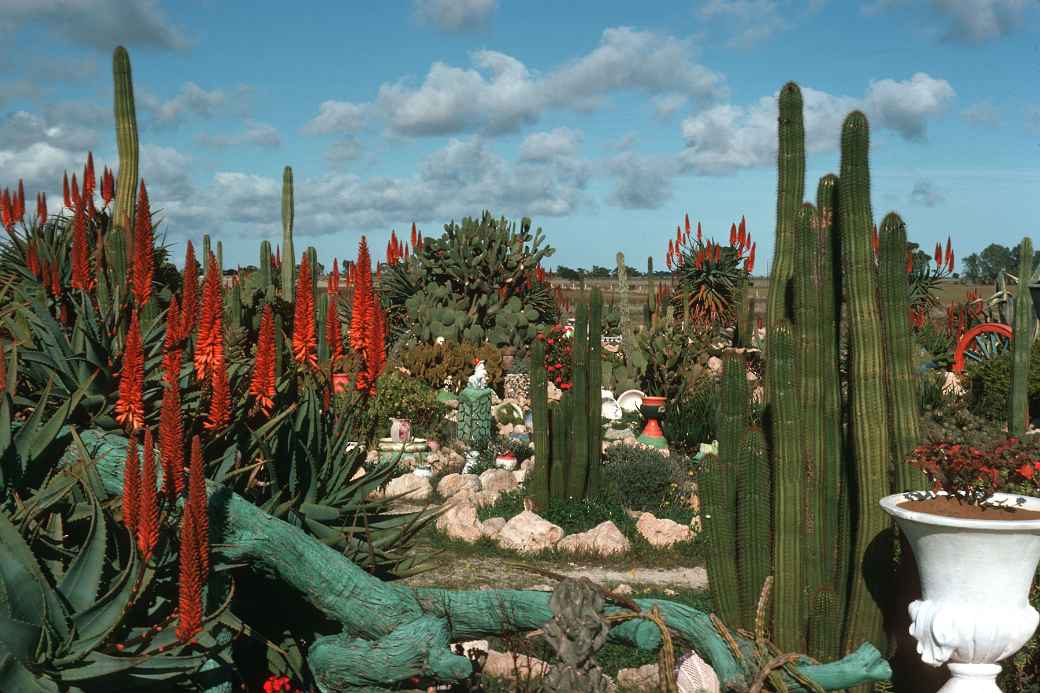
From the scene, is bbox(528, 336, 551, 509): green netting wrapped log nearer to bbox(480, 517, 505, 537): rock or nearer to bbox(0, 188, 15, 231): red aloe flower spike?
bbox(480, 517, 505, 537): rock

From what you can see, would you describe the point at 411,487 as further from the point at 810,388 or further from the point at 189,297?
the point at 189,297

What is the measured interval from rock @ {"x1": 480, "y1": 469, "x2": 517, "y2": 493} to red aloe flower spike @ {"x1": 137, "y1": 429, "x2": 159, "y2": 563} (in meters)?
8.04

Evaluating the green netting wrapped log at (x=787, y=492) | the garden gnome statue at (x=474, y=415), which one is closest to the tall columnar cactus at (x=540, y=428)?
the garden gnome statue at (x=474, y=415)

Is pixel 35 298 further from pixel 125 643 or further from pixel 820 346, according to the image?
pixel 820 346

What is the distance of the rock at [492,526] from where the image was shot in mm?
9102

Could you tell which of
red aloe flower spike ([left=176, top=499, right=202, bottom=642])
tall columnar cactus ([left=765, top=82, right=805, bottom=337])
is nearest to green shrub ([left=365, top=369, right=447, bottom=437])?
tall columnar cactus ([left=765, top=82, right=805, bottom=337])

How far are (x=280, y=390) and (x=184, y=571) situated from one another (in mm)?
2154

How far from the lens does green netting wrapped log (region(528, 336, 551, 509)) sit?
31.4 ft

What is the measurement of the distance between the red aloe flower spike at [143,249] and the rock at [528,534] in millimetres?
5326

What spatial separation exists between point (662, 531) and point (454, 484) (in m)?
A: 2.71

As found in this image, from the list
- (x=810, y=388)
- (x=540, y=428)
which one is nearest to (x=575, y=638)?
(x=810, y=388)

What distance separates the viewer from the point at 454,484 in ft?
35.5

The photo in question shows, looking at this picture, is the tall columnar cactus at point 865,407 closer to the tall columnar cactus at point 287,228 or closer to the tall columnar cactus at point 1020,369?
→ the tall columnar cactus at point 1020,369

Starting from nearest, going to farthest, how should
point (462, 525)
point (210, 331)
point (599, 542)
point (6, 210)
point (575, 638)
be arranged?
point (575, 638) < point (210, 331) < point (6, 210) < point (599, 542) < point (462, 525)
